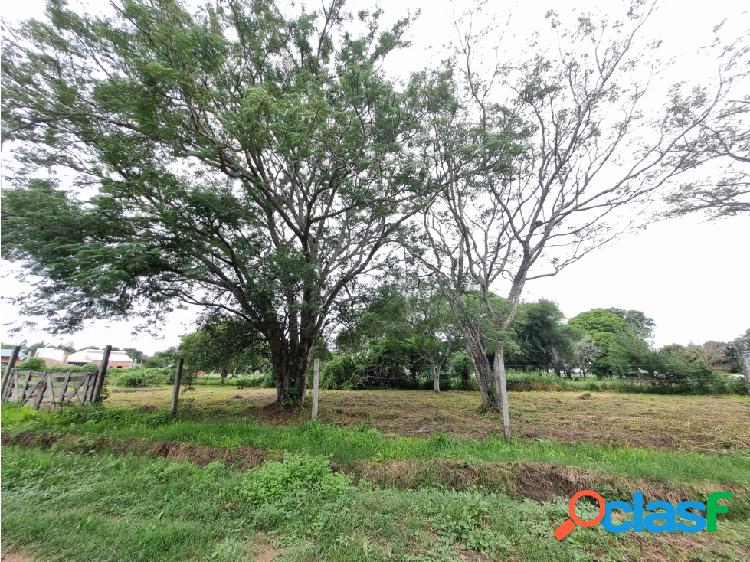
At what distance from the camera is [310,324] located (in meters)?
8.91

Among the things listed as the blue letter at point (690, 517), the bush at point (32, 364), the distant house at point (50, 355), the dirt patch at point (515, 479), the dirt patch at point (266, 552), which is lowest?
the dirt patch at point (266, 552)

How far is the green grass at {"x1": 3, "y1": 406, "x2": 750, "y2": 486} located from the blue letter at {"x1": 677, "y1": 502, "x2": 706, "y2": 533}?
46 cm

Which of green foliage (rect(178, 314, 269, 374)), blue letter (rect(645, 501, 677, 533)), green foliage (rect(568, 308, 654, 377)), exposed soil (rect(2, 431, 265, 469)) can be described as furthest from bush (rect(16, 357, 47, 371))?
green foliage (rect(568, 308, 654, 377))

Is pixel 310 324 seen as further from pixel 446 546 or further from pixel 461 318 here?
pixel 446 546

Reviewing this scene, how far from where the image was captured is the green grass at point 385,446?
3961 millimetres

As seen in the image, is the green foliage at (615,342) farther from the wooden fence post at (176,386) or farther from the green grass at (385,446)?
the wooden fence post at (176,386)

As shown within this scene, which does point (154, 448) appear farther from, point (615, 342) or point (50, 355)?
point (615, 342)

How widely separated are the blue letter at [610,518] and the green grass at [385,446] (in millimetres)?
703

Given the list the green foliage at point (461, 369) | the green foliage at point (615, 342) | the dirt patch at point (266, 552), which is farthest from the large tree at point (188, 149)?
the green foliage at point (615, 342)

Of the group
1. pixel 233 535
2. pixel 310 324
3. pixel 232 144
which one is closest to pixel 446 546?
pixel 233 535

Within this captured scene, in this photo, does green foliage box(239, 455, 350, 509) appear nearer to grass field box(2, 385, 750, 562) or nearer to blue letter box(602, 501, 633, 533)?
grass field box(2, 385, 750, 562)

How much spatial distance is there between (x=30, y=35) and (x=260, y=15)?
13.9 ft

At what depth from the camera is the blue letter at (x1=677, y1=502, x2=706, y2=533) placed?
9.09 ft

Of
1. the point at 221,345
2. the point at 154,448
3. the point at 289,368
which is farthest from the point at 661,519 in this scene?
the point at 221,345
